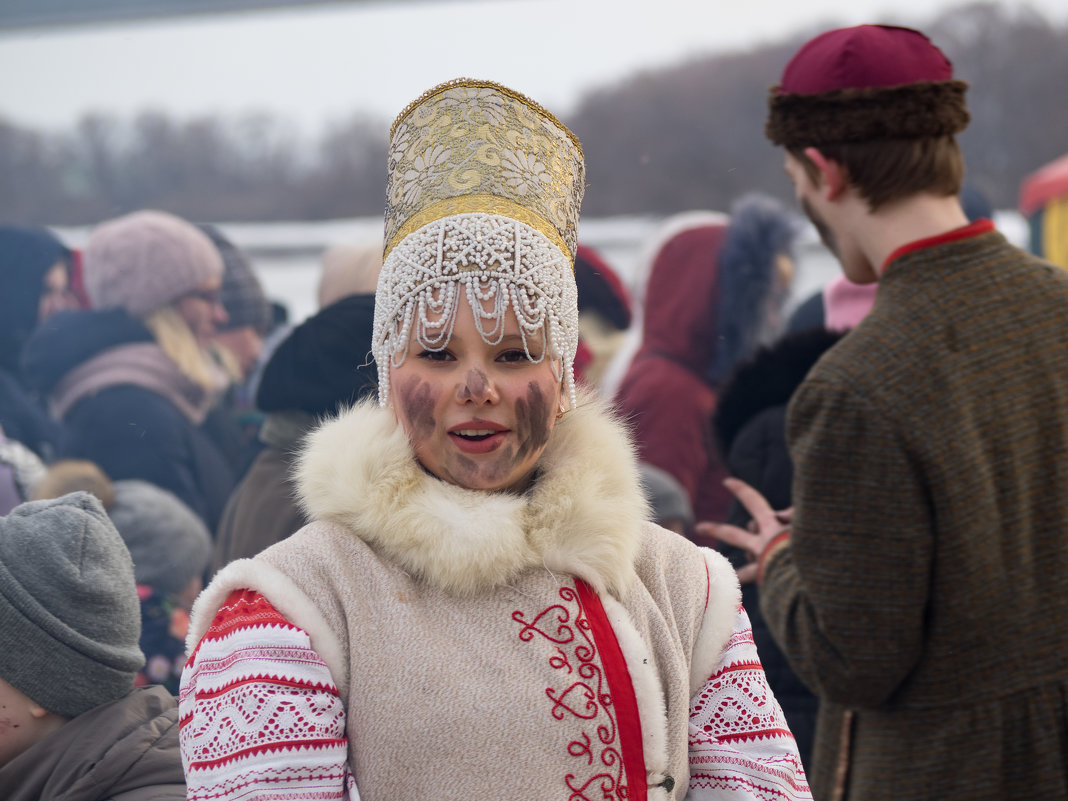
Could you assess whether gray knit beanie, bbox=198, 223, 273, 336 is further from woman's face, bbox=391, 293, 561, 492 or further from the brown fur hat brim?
the brown fur hat brim

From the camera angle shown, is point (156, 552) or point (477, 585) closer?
point (477, 585)

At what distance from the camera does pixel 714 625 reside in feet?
5.62

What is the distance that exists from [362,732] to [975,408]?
1023 mm

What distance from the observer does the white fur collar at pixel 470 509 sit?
1.57 metres

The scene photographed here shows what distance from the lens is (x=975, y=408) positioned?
66.4 inches

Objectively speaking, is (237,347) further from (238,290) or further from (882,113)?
(882,113)

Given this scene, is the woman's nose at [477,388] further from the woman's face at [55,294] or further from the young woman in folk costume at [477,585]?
the woman's face at [55,294]

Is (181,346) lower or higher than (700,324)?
lower

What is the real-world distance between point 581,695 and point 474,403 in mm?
444

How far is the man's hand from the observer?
231 centimetres

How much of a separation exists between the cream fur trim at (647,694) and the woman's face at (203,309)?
121 inches

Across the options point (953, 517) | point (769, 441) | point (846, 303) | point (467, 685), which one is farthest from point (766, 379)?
point (467, 685)

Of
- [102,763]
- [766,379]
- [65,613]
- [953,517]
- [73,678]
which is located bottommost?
[102,763]

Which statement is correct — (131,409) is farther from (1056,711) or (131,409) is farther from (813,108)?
(1056,711)
